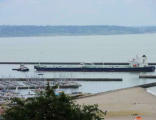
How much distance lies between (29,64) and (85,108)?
163ft

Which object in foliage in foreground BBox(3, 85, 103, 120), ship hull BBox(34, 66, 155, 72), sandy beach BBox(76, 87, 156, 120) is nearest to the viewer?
foliage in foreground BBox(3, 85, 103, 120)

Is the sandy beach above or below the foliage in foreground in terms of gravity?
below

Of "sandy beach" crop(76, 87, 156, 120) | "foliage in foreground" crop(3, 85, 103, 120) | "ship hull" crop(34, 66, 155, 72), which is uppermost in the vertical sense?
"foliage in foreground" crop(3, 85, 103, 120)

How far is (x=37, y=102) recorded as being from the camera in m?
7.36

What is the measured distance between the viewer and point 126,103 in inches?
851

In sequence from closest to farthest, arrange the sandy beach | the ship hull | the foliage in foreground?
1. the foliage in foreground
2. the sandy beach
3. the ship hull

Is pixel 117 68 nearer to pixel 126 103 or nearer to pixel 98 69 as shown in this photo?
pixel 98 69

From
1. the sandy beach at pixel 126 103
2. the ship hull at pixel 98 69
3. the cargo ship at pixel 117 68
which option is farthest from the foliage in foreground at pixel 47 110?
the ship hull at pixel 98 69

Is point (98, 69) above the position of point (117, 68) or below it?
below

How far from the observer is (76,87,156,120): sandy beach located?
18.2 meters

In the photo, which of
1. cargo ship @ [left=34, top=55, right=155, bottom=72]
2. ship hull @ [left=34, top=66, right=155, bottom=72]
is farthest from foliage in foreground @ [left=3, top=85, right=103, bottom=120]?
ship hull @ [left=34, top=66, right=155, bottom=72]

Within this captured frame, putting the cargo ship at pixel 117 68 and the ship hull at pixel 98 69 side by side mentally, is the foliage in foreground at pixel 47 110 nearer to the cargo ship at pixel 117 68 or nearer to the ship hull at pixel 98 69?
the cargo ship at pixel 117 68

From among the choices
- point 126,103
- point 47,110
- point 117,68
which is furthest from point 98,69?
point 47,110

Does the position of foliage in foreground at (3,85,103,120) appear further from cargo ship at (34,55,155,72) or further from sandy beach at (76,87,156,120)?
cargo ship at (34,55,155,72)
